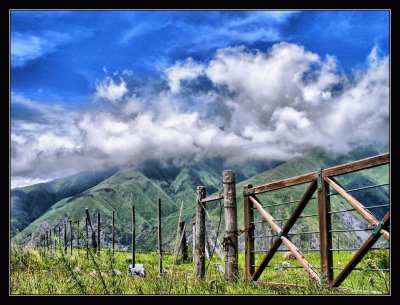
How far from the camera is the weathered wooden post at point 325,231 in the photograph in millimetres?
Answer: 7691

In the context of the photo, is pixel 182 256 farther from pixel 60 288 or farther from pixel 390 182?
pixel 390 182

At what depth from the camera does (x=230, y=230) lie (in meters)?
9.87

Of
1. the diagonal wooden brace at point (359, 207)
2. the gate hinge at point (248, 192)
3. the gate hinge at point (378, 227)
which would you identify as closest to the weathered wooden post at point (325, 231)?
the diagonal wooden brace at point (359, 207)

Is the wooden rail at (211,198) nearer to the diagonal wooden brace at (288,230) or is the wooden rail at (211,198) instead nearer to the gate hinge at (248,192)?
the gate hinge at (248,192)

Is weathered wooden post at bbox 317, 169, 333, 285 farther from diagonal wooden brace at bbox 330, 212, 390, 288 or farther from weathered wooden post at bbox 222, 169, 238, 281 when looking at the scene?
weathered wooden post at bbox 222, 169, 238, 281

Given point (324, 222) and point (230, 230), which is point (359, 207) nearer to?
point (324, 222)

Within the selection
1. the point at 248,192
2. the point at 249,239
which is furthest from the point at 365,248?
the point at 248,192

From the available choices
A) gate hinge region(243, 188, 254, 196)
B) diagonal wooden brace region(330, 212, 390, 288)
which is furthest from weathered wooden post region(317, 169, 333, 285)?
gate hinge region(243, 188, 254, 196)

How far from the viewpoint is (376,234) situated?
652 centimetres

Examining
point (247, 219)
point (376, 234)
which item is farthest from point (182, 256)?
point (376, 234)

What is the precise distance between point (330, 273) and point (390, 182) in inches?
94.4

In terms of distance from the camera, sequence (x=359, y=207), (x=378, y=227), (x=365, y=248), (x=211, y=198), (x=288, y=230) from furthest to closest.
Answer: (x=211, y=198) < (x=288, y=230) < (x=359, y=207) < (x=365, y=248) < (x=378, y=227)

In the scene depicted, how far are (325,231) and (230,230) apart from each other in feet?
8.01

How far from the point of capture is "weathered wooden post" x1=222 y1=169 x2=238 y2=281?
9773mm
